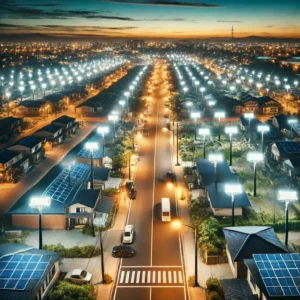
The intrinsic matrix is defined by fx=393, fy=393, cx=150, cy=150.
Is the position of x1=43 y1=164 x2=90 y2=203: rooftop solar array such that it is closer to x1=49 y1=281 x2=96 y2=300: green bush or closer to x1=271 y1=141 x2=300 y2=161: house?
x1=49 y1=281 x2=96 y2=300: green bush

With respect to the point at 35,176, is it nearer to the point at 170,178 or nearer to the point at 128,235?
the point at 170,178

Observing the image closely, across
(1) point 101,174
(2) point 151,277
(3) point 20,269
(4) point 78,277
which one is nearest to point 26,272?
(3) point 20,269

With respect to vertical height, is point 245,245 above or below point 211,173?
below

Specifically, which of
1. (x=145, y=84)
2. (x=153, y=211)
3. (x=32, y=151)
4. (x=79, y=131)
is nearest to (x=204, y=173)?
(x=153, y=211)

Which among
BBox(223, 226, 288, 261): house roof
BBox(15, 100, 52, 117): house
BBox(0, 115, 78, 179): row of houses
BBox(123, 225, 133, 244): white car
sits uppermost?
BBox(15, 100, 52, 117): house

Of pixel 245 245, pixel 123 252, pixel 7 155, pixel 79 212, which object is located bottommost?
pixel 123 252

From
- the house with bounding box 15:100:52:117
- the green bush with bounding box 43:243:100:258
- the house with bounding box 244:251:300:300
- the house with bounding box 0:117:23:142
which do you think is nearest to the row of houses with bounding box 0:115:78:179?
the house with bounding box 0:117:23:142

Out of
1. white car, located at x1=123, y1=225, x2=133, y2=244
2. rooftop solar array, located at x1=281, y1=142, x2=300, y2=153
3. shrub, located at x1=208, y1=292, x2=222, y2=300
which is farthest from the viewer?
rooftop solar array, located at x1=281, y1=142, x2=300, y2=153
